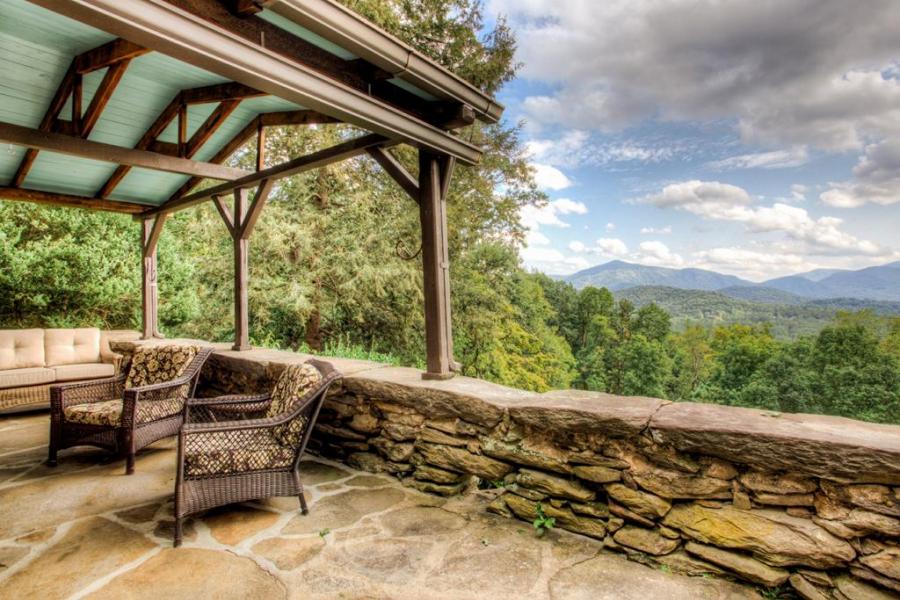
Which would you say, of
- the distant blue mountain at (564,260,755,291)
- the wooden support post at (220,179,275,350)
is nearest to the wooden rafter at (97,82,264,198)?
the wooden support post at (220,179,275,350)

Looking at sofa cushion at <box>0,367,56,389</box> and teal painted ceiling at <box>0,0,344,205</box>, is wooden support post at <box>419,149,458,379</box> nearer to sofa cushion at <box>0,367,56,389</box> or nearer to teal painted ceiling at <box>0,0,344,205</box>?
teal painted ceiling at <box>0,0,344,205</box>

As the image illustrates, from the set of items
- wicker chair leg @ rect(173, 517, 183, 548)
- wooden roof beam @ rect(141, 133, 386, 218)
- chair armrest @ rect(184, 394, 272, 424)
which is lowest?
wicker chair leg @ rect(173, 517, 183, 548)

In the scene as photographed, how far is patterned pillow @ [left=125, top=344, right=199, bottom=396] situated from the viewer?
3504 millimetres

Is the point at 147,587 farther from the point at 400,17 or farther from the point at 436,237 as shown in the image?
the point at 400,17

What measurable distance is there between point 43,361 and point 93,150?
3.37 meters

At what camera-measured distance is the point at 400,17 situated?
9.39 metres

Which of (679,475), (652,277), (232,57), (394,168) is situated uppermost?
(652,277)

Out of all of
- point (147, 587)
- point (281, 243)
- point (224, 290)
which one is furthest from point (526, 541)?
point (224, 290)

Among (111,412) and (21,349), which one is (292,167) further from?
(21,349)

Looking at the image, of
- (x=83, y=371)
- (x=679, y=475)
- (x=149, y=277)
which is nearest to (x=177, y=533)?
(x=679, y=475)

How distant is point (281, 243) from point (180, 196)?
3243 mm

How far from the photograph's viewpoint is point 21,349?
5059 mm

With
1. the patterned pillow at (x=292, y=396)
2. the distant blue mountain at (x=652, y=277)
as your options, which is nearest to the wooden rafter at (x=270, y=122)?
the patterned pillow at (x=292, y=396)

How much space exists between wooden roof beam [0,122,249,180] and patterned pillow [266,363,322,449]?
2548 millimetres
